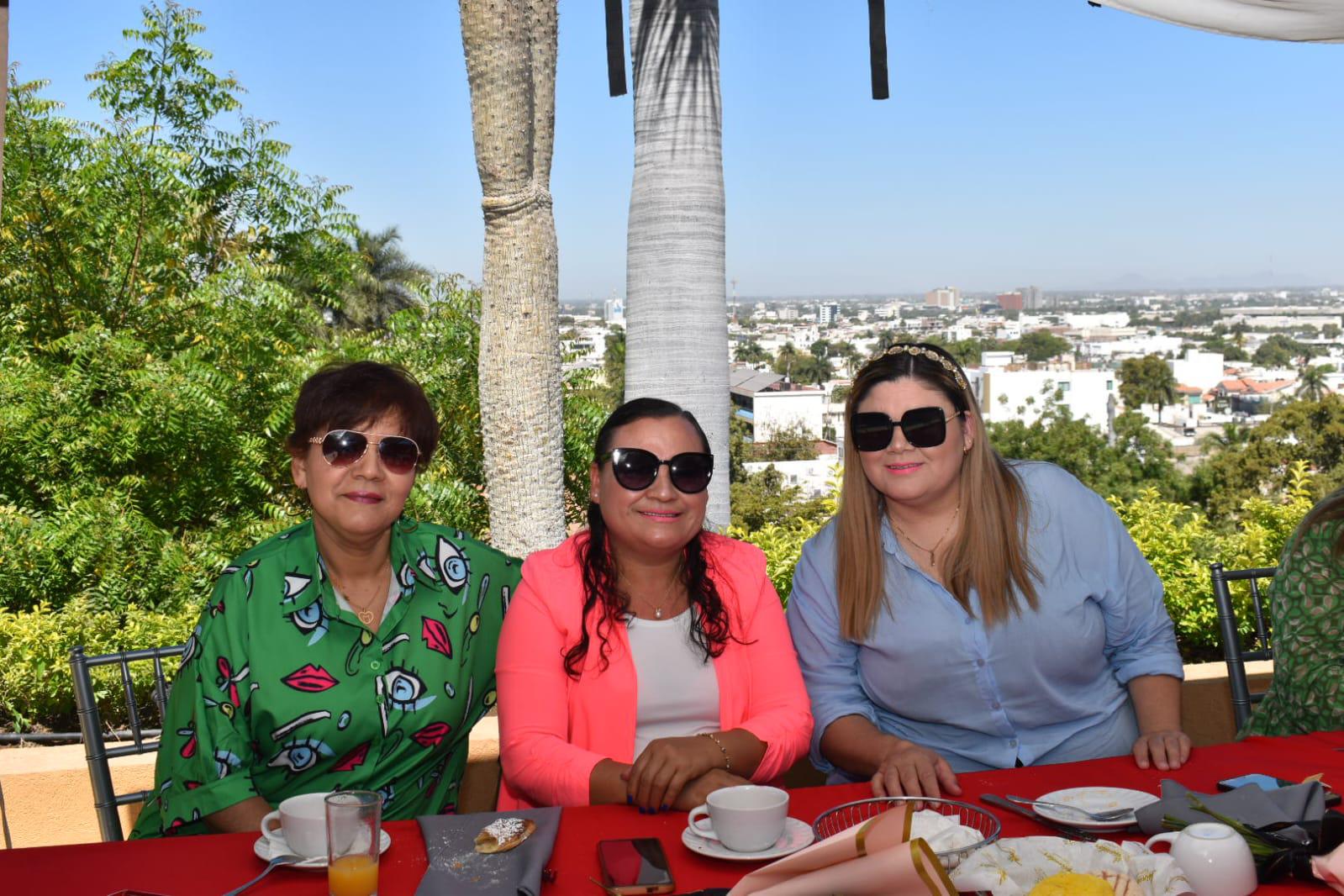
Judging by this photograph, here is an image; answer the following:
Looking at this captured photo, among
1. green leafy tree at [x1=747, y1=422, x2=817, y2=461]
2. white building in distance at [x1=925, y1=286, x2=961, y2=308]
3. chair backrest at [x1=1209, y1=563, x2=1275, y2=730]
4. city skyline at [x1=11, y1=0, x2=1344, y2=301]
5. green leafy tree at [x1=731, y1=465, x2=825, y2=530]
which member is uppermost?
city skyline at [x1=11, y1=0, x2=1344, y2=301]

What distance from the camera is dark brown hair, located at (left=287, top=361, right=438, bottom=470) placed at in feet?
7.79

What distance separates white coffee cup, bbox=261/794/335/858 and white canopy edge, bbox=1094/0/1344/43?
3775mm

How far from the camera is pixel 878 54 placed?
4.33m

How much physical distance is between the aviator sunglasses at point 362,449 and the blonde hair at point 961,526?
0.97 meters

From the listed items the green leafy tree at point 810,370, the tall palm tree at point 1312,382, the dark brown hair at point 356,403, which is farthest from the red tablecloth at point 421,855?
the tall palm tree at point 1312,382

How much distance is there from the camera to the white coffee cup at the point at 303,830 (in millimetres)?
1638

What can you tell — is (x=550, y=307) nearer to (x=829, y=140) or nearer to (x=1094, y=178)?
(x=829, y=140)

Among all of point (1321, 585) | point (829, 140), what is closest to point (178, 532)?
point (1321, 585)

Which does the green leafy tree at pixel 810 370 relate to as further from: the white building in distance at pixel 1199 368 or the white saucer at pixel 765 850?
the white building in distance at pixel 1199 368

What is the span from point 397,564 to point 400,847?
2.64 ft

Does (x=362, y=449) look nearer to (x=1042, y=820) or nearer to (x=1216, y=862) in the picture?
(x=1042, y=820)

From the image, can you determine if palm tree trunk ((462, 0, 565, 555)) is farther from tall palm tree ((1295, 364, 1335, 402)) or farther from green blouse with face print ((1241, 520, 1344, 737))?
tall palm tree ((1295, 364, 1335, 402))

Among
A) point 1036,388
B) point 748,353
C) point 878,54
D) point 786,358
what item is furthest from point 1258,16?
point 1036,388

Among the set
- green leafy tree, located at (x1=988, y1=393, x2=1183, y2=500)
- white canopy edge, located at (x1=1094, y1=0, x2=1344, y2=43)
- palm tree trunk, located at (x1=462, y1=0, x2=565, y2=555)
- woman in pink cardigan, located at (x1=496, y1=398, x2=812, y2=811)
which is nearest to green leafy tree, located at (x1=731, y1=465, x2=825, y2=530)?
palm tree trunk, located at (x1=462, y1=0, x2=565, y2=555)
